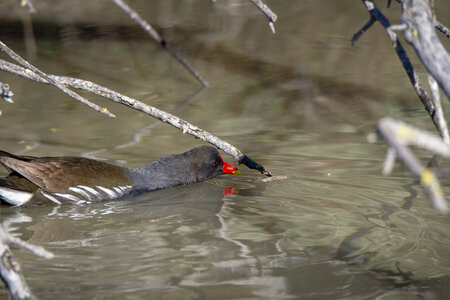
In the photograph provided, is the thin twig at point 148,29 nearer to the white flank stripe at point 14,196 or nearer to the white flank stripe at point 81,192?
the white flank stripe at point 81,192

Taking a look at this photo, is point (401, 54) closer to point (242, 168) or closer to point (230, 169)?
point (230, 169)

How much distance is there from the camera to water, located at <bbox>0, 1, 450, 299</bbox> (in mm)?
3920

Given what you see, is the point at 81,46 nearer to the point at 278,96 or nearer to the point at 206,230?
the point at 278,96

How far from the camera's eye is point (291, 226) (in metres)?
4.73

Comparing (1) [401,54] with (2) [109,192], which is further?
(2) [109,192]

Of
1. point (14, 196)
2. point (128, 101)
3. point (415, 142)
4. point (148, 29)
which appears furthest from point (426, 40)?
point (148, 29)

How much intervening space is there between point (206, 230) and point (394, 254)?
1.36 metres

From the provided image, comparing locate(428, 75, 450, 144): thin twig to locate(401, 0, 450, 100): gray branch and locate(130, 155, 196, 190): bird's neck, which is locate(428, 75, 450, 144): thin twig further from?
locate(130, 155, 196, 190): bird's neck

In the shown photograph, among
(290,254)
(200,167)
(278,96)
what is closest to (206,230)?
(290,254)

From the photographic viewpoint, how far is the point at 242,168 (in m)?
6.19

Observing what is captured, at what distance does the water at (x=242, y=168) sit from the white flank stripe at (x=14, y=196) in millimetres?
79

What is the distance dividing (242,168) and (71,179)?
1673 millimetres

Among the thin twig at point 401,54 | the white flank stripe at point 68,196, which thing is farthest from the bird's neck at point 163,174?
the thin twig at point 401,54

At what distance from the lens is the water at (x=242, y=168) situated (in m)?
3.92
